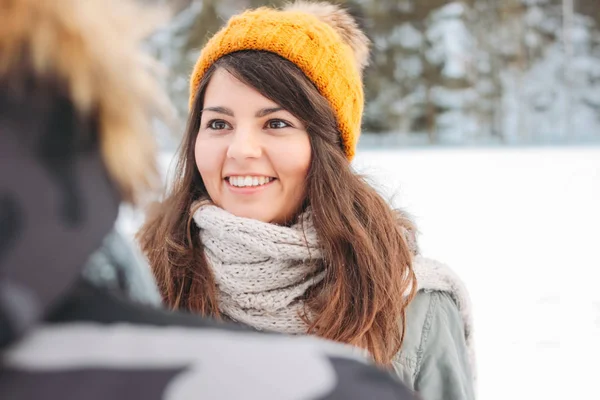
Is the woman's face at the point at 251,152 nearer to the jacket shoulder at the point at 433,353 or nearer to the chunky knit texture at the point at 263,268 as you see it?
the chunky knit texture at the point at 263,268

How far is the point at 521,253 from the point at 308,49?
3246 millimetres

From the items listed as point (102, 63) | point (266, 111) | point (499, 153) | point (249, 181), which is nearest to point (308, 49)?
point (266, 111)

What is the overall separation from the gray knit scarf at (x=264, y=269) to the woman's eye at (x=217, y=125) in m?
0.20

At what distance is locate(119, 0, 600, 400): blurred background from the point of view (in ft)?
8.04

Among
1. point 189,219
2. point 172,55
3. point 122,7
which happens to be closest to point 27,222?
point 122,7

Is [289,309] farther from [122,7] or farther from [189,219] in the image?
[122,7]

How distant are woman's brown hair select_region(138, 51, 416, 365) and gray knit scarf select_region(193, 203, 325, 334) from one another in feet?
0.10

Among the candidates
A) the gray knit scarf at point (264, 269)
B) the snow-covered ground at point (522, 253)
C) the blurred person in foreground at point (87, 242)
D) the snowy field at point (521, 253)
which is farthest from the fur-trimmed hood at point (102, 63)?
the snow-covered ground at point (522, 253)

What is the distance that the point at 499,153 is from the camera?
32.0 feet

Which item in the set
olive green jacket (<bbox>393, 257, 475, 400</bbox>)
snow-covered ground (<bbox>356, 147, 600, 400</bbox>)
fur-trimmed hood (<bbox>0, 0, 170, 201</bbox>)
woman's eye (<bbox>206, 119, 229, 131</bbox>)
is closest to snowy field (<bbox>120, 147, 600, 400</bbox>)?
snow-covered ground (<bbox>356, 147, 600, 400</bbox>)

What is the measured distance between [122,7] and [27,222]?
0.13 meters

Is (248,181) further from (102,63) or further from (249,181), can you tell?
(102,63)

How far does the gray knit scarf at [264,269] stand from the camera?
124cm

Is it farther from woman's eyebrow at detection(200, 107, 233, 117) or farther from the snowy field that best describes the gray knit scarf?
the snowy field
